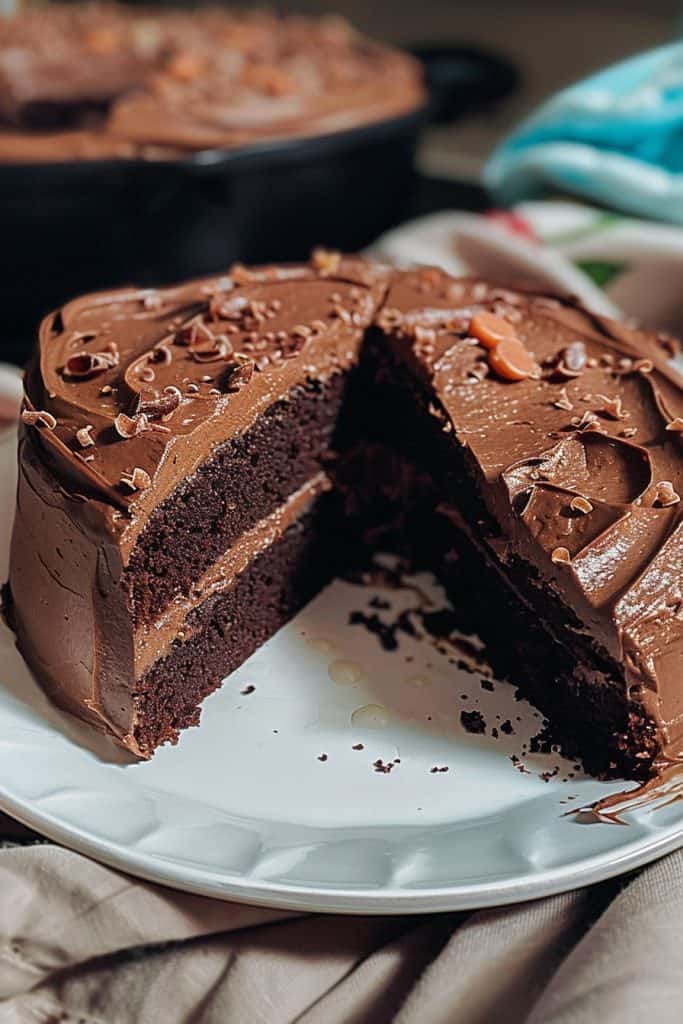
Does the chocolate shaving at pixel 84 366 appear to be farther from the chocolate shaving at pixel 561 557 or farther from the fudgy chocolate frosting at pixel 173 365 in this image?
the chocolate shaving at pixel 561 557

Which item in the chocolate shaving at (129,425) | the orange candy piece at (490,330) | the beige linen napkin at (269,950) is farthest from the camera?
the orange candy piece at (490,330)

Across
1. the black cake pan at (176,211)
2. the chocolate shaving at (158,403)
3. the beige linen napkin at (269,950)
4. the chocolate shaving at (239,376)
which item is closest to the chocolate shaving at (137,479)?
the chocolate shaving at (158,403)

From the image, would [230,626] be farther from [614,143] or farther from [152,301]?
[614,143]

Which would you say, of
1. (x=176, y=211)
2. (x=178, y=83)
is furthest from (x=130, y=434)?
(x=178, y=83)

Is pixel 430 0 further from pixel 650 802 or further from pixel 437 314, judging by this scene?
pixel 650 802

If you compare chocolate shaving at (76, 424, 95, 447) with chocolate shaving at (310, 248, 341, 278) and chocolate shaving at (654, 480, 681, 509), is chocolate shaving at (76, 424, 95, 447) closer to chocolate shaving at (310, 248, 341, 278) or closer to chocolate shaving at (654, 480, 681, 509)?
chocolate shaving at (310, 248, 341, 278)
